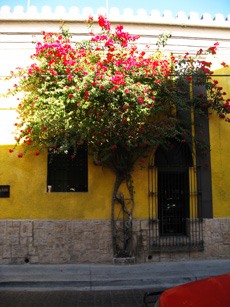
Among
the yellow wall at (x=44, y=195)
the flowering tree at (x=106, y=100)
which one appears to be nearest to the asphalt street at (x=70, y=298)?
the flowering tree at (x=106, y=100)

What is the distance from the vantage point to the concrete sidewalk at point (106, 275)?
6180mm

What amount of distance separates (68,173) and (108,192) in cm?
123

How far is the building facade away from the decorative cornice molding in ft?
0.10

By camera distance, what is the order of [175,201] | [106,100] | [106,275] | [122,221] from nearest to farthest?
[106,275] → [106,100] → [122,221] → [175,201]

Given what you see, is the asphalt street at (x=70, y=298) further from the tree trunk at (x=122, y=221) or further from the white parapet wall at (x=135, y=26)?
the white parapet wall at (x=135, y=26)

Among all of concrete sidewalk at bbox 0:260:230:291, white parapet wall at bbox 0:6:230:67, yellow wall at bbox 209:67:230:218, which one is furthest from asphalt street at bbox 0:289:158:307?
white parapet wall at bbox 0:6:230:67

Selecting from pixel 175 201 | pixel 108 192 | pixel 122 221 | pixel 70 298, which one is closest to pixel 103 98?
pixel 108 192

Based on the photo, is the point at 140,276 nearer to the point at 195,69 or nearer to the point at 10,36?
the point at 195,69

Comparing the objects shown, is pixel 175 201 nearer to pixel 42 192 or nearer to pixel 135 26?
pixel 42 192

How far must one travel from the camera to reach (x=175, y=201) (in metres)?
8.41

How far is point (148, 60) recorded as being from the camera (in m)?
7.47

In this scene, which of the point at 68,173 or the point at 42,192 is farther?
the point at 68,173

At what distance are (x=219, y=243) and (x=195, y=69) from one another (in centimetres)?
488

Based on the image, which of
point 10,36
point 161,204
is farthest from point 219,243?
point 10,36
